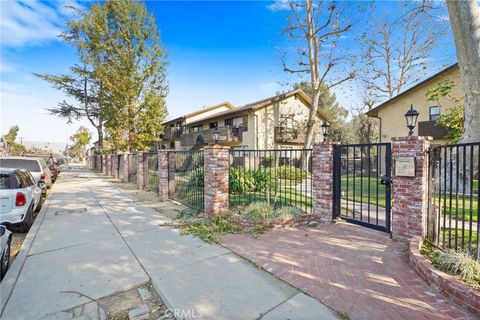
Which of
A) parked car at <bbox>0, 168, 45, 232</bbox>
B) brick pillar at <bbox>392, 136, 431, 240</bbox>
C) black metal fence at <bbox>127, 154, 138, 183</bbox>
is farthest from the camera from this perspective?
black metal fence at <bbox>127, 154, 138, 183</bbox>

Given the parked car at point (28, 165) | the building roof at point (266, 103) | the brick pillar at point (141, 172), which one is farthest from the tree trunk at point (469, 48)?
the building roof at point (266, 103)

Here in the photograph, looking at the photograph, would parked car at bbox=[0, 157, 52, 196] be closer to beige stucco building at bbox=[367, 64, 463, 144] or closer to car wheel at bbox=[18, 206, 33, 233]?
car wheel at bbox=[18, 206, 33, 233]

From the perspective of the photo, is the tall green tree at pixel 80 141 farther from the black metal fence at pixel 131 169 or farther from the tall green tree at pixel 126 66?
the black metal fence at pixel 131 169

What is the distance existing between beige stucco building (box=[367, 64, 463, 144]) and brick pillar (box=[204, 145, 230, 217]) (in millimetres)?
16144

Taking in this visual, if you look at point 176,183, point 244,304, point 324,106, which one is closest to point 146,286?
point 244,304

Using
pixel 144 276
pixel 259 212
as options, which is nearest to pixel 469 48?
pixel 259 212

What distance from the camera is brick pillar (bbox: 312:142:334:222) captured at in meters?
5.76

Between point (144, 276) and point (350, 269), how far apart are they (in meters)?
2.98

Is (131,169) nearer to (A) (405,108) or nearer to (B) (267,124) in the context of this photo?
(B) (267,124)

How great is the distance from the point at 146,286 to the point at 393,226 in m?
4.32

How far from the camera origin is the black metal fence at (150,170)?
11852 mm

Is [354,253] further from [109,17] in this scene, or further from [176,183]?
[109,17]

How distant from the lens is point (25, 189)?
222 inches

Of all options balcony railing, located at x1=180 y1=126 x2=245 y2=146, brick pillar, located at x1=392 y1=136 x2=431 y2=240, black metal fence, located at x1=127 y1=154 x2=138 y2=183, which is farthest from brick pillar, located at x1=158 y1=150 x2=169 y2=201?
balcony railing, located at x1=180 y1=126 x2=245 y2=146
